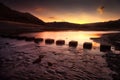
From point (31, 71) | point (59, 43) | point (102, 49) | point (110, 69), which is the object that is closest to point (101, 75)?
point (110, 69)

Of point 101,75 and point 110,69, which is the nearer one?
point 101,75

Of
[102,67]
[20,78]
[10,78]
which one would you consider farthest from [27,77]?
[102,67]

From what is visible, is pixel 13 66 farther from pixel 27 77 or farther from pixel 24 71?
pixel 27 77

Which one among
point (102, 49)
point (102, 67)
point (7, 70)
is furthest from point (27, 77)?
point (102, 49)

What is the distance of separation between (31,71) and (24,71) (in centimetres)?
54

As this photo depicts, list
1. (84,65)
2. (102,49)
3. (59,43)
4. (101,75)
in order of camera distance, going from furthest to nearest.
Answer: (59,43) → (102,49) → (84,65) → (101,75)

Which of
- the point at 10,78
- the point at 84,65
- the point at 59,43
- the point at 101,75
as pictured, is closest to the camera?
the point at 10,78

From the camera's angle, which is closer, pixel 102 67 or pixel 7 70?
pixel 7 70

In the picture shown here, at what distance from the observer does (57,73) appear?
1044cm

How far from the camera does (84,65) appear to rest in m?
12.8

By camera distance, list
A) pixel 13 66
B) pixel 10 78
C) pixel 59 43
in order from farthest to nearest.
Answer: pixel 59 43 → pixel 13 66 → pixel 10 78

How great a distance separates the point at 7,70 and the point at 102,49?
46.6 ft

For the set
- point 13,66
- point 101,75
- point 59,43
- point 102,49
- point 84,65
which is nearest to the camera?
point 101,75

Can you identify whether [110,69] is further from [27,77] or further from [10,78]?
[10,78]
